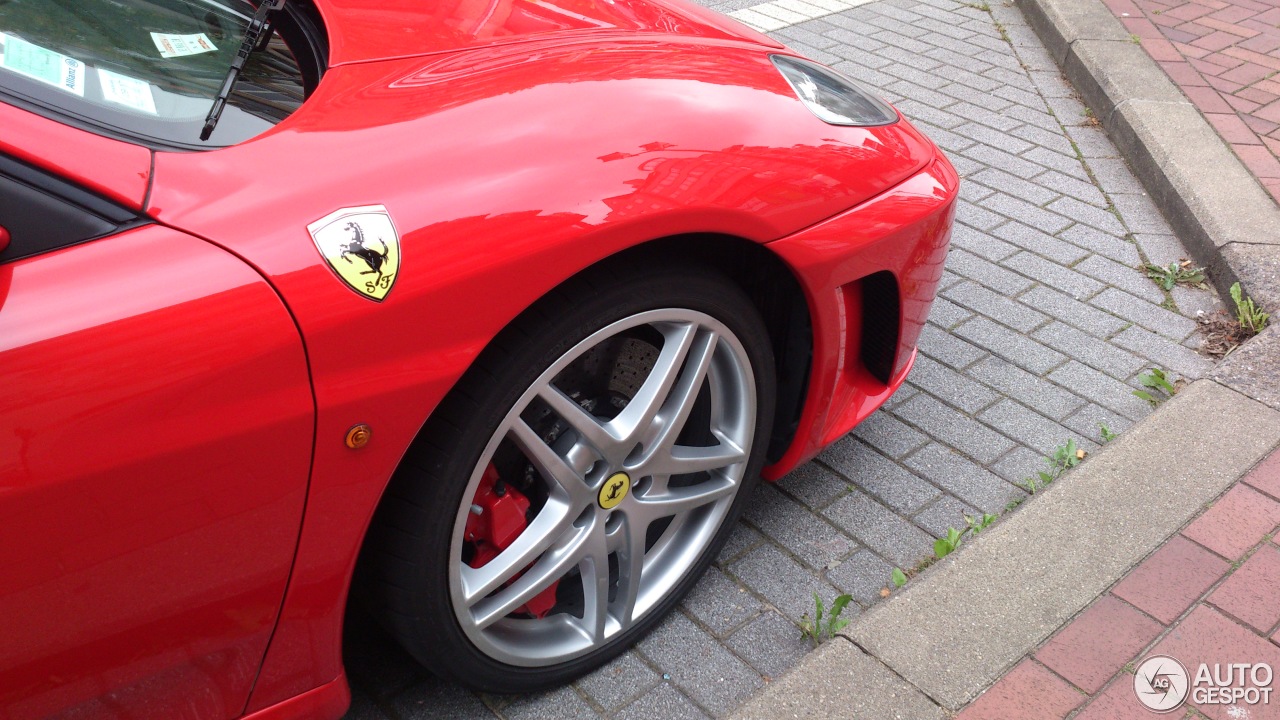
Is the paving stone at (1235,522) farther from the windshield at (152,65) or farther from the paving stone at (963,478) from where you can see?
the windshield at (152,65)

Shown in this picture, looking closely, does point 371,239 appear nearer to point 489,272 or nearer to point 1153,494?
point 489,272

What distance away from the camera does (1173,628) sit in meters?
2.09

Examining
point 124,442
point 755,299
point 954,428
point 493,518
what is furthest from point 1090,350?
point 124,442

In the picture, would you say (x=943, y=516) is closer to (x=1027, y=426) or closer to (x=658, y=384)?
(x=1027, y=426)

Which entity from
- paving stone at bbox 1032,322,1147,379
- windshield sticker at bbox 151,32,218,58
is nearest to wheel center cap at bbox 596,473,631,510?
windshield sticker at bbox 151,32,218,58

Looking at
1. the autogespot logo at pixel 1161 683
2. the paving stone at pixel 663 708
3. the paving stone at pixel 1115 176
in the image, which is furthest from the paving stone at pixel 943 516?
the paving stone at pixel 1115 176

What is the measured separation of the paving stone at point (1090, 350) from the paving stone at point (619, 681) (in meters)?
1.74

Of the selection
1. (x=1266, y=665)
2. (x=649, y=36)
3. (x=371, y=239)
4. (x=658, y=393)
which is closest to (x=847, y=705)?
(x=658, y=393)

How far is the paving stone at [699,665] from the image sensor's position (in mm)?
2037

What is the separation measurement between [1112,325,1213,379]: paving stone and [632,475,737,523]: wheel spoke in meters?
1.66

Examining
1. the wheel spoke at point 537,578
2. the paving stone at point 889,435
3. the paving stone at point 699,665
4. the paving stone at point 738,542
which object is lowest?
the paving stone at point 889,435

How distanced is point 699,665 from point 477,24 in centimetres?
132

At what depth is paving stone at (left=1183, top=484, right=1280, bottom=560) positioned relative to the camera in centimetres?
231

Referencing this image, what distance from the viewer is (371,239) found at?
54.7 inches
